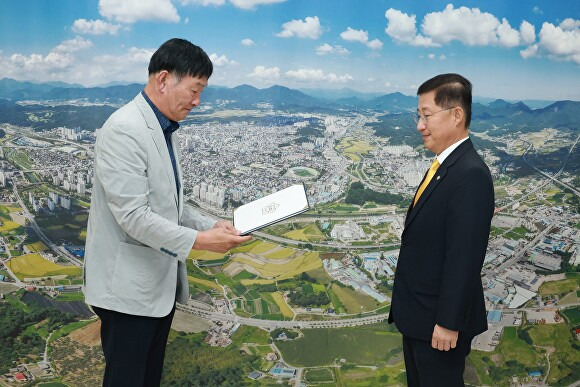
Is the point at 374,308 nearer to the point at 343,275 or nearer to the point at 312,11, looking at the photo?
the point at 343,275

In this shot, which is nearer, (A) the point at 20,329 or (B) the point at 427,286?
(B) the point at 427,286

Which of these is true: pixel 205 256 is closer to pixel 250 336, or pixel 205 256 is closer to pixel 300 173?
pixel 250 336

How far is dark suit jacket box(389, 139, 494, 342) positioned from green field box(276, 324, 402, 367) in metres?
1.62

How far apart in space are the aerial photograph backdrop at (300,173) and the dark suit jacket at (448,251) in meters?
1.69

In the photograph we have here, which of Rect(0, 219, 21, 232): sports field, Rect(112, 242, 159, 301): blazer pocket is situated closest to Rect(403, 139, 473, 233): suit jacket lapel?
Rect(112, 242, 159, 301): blazer pocket

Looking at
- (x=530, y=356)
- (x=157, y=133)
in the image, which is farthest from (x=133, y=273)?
(x=530, y=356)

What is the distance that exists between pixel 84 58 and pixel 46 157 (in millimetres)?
763

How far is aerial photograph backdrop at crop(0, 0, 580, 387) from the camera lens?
306 centimetres

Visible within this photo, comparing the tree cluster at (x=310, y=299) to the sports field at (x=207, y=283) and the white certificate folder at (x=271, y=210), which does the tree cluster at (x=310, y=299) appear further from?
the white certificate folder at (x=271, y=210)

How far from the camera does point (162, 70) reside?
1.37m

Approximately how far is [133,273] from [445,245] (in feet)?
3.02

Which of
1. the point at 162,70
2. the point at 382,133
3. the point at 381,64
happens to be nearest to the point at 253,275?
the point at 382,133

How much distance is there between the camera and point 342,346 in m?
3.09

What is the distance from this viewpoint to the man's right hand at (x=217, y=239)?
1404 mm
